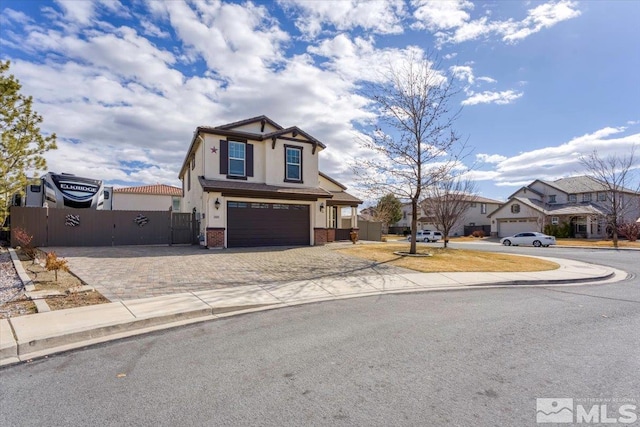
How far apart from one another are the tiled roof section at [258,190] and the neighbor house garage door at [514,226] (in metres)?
34.5

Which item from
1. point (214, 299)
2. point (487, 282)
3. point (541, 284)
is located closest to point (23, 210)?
point (214, 299)

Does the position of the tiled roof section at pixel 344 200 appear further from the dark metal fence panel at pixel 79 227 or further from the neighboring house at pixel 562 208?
the neighboring house at pixel 562 208

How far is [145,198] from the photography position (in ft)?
122

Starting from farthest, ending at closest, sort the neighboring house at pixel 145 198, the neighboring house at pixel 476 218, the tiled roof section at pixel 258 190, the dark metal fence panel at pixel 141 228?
the neighboring house at pixel 476 218 < the neighboring house at pixel 145 198 < the dark metal fence panel at pixel 141 228 < the tiled roof section at pixel 258 190

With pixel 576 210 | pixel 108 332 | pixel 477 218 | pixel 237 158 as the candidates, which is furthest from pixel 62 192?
pixel 477 218

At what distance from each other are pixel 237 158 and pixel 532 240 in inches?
1145

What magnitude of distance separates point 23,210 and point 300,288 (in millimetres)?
15060

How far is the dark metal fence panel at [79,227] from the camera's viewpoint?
17219 mm

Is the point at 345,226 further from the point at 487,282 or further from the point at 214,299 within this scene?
the point at 214,299

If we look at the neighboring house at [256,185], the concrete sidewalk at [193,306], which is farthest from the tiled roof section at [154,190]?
the concrete sidewalk at [193,306]

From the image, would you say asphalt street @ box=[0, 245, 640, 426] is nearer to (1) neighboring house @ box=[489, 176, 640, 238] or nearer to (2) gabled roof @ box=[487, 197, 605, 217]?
(1) neighboring house @ box=[489, 176, 640, 238]

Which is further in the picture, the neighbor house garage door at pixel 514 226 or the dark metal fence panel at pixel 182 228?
the neighbor house garage door at pixel 514 226

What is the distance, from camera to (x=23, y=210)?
53.4 ft

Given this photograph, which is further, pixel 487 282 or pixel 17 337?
pixel 487 282
